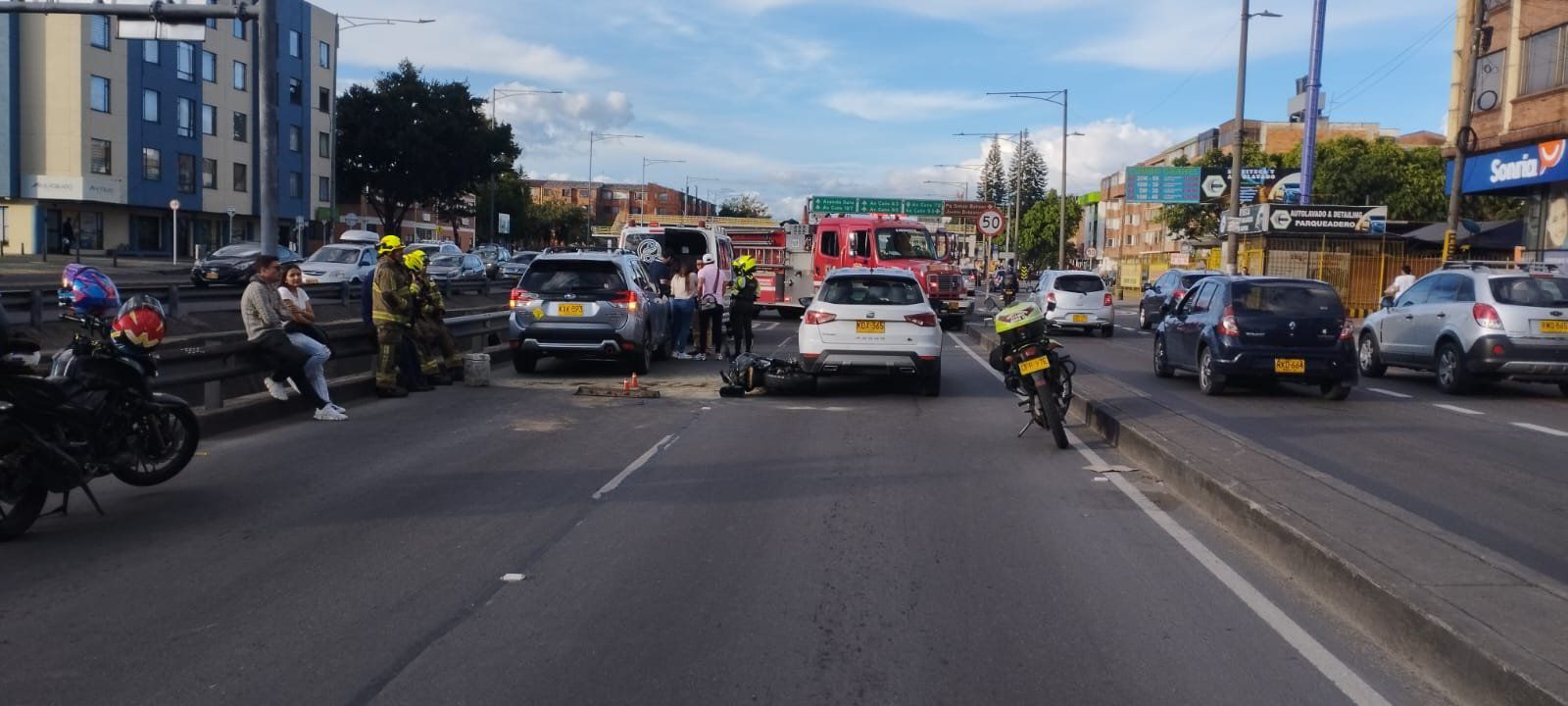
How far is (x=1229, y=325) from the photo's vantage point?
15062 mm

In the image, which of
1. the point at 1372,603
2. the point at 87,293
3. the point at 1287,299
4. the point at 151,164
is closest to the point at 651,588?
the point at 1372,603

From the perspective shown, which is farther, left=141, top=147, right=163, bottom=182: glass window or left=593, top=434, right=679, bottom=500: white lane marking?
left=141, top=147, right=163, bottom=182: glass window

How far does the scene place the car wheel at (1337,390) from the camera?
1516cm

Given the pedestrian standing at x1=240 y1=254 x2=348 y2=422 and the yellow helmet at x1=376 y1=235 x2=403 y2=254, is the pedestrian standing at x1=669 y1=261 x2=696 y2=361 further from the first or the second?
the pedestrian standing at x1=240 y1=254 x2=348 y2=422

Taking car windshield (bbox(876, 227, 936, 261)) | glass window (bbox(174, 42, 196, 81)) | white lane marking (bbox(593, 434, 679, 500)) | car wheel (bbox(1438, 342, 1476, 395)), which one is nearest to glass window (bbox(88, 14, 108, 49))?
glass window (bbox(174, 42, 196, 81))

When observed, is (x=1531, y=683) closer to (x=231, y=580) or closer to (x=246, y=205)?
(x=231, y=580)

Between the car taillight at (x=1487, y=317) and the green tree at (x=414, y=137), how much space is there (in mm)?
57448

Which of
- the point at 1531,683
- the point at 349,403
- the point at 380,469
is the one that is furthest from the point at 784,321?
the point at 1531,683

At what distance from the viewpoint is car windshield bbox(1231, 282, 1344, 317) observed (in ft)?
48.9

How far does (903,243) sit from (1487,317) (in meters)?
16.5

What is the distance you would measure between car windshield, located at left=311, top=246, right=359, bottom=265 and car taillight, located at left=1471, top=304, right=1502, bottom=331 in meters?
28.5

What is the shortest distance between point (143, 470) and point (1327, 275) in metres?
41.5

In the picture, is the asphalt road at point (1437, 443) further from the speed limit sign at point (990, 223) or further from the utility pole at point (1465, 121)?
the speed limit sign at point (990, 223)

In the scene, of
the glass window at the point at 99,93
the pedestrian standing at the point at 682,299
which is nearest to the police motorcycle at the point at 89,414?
the pedestrian standing at the point at 682,299
